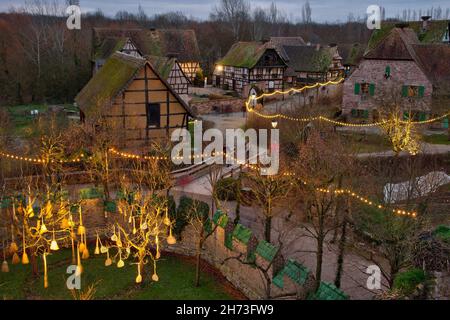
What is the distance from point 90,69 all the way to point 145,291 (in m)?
43.2

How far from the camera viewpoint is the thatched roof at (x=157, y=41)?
182 ft

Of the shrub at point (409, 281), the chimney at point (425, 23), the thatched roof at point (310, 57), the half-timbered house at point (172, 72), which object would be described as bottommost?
the shrub at point (409, 281)

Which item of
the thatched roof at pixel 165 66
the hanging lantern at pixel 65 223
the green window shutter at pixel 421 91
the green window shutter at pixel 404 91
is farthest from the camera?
the thatched roof at pixel 165 66

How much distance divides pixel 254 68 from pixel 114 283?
4012 centimetres

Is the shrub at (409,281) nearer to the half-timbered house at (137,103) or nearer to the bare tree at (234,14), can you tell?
the half-timbered house at (137,103)

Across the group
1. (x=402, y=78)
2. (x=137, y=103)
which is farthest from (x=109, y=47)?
(x=402, y=78)

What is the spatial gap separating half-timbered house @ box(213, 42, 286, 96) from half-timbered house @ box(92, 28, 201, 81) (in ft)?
12.9

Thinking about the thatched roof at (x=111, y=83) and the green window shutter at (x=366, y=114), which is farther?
the green window shutter at (x=366, y=114)

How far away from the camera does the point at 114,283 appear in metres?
18.2

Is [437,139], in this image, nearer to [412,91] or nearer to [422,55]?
[412,91]

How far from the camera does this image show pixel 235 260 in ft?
61.1

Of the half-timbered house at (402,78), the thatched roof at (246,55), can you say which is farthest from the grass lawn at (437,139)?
the thatched roof at (246,55)

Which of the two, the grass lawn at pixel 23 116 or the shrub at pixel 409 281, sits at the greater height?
the grass lawn at pixel 23 116
